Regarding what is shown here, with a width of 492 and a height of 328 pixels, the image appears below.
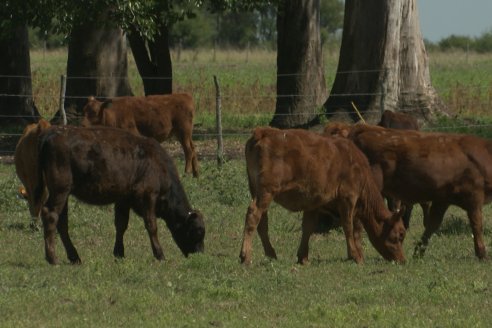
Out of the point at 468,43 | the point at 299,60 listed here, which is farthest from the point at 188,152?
the point at 468,43

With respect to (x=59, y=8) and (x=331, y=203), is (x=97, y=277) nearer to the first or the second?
(x=331, y=203)

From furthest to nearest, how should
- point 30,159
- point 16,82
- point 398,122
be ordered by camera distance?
point 16,82 → point 398,122 → point 30,159

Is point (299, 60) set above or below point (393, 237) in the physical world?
above

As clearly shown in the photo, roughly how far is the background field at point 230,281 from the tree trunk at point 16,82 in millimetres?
10753

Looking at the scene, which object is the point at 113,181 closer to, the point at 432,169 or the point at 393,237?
the point at 393,237

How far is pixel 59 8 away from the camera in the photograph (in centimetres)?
2353

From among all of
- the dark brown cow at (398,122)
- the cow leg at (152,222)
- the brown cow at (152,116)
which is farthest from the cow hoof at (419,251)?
the brown cow at (152,116)

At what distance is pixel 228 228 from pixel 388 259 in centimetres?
339

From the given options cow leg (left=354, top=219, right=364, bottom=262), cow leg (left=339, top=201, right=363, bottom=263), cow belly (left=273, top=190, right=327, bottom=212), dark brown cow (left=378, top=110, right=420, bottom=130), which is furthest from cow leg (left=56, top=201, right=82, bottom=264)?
dark brown cow (left=378, top=110, right=420, bottom=130)

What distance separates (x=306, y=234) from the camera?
1336cm

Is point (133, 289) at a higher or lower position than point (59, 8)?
lower

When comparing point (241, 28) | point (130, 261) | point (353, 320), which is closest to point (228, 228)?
point (130, 261)

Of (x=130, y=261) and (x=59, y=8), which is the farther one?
(x=59, y=8)

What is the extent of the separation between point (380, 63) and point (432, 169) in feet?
40.1
